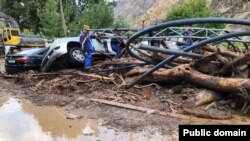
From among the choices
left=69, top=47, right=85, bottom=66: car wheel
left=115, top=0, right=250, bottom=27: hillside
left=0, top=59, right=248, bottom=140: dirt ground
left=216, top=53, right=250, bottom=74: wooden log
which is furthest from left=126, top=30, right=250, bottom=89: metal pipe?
left=115, top=0, right=250, bottom=27: hillside

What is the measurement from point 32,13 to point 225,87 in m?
42.1

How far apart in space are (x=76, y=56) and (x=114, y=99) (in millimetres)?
4317

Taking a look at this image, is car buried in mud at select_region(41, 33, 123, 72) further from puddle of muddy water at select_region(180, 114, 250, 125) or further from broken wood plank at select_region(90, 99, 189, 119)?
puddle of muddy water at select_region(180, 114, 250, 125)

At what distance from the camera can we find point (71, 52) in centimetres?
1316

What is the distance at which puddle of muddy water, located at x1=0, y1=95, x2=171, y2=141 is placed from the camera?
669cm

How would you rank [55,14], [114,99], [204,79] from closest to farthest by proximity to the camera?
[204,79] → [114,99] → [55,14]

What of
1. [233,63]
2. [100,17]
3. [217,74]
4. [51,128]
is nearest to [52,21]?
[100,17]

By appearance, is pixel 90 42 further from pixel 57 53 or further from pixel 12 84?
pixel 12 84

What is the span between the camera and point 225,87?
26.4 feet

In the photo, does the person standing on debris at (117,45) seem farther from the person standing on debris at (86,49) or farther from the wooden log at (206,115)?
the wooden log at (206,115)

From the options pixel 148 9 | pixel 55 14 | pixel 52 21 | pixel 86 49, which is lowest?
pixel 86 49

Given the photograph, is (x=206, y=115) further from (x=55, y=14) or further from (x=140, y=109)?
(x=55, y=14)

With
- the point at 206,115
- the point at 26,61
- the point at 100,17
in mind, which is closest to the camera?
the point at 206,115

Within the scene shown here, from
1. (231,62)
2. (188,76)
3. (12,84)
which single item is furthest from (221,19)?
(12,84)
